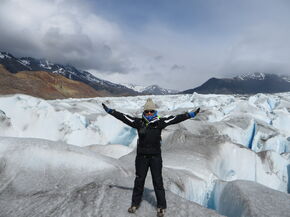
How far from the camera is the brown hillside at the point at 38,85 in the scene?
59094mm

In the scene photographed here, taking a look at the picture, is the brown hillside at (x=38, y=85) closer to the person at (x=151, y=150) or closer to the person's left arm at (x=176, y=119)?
the person at (x=151, y=150)

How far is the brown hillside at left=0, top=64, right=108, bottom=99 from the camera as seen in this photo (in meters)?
59.1

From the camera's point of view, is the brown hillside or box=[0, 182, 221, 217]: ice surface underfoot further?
the brown hillside

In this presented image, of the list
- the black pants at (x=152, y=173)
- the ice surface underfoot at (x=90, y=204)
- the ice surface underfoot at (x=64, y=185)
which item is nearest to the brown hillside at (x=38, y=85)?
the ice surface underfoot at (x=64, y=185)

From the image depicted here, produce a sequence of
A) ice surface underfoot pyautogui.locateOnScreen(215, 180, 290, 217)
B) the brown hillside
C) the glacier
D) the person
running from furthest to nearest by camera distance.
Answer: the brown hillside < ice surface underfoot pyautogui.locateOnScreen(215, 180, 290, 217) < the glacier < the person

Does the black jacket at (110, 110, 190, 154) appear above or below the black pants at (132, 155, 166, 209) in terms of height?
above

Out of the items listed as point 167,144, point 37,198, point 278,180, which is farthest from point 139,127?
point 278,180

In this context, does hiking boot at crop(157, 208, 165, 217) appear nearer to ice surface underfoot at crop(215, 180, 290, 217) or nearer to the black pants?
the black pants

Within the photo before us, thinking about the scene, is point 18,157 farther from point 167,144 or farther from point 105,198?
point 167,144

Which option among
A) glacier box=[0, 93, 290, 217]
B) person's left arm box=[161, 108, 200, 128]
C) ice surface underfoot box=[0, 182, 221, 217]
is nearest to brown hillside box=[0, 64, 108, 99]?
glacier box=[0, 93, 290, 217]

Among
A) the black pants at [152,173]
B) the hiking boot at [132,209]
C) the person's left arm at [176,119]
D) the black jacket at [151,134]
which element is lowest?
the hiking boot at [132,209]

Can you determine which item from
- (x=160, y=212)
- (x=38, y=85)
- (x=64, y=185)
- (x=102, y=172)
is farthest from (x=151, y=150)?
(x=38, y=85)

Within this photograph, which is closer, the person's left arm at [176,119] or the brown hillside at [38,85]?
the person's left arm at [176,119]

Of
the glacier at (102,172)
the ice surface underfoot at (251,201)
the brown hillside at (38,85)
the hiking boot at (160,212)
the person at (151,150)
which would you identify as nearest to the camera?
the hiking boot at (160,212)
